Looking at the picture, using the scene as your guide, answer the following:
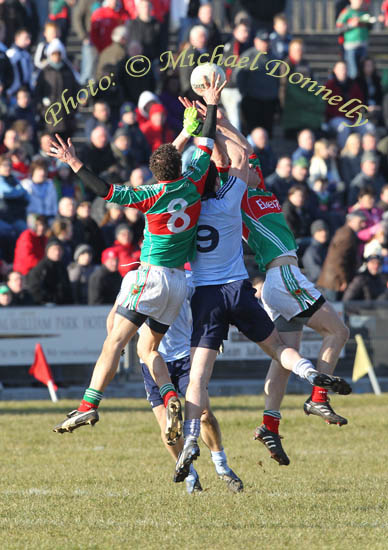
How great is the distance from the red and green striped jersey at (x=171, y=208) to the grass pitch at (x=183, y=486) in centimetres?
181

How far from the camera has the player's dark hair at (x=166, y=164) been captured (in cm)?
870

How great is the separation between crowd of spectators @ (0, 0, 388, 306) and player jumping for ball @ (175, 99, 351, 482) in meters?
6.66

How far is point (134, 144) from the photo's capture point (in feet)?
59.6

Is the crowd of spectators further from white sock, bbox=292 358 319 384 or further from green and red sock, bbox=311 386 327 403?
white sock, bbox=292 358 319 384

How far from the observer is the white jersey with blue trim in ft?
29.3

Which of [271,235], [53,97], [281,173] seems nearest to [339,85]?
[281,173]

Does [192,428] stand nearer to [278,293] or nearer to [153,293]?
[153,293]

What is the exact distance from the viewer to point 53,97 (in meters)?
17.8

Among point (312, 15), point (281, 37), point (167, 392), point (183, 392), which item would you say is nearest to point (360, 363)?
point (281, 37)

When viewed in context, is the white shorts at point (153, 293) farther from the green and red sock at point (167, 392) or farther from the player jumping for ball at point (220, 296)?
the green and red sock at point (167, 392)

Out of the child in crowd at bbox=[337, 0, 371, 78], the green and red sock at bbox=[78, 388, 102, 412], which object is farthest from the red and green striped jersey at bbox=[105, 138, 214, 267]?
the child in crowd at bbox=[337, 0, 371, 78]

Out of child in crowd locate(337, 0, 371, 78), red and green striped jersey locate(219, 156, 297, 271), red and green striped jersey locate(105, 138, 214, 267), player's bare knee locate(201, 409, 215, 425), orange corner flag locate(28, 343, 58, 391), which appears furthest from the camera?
child in crowd locate(337, 0, 371, 78)

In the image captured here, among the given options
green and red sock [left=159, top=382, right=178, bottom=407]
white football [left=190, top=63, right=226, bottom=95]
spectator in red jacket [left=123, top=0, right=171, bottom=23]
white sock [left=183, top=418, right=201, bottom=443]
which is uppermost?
spectator in red jacket [left=123, top=0, right=171, bottom=23]

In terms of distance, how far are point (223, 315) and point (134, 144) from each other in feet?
31.6
